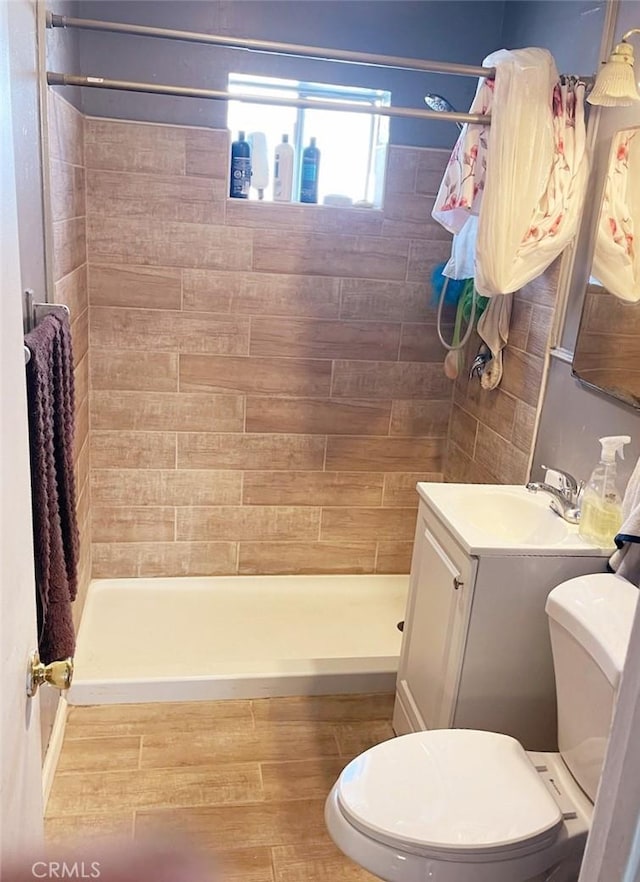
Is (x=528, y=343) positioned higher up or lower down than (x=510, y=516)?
higher up

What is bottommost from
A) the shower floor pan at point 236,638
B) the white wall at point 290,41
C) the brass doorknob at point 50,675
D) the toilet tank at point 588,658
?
the shower floor pan at point 236,638

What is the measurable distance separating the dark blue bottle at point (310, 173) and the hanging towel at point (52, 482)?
1.47 metres

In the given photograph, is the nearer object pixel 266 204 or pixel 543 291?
pixel 543 291

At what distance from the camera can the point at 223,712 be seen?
2490 mm

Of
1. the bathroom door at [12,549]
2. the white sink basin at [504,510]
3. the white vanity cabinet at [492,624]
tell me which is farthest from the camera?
the white sink basin at [504,510]

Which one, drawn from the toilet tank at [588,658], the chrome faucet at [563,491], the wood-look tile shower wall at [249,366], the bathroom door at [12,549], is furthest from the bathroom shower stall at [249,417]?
the bathroom door at [12,549]

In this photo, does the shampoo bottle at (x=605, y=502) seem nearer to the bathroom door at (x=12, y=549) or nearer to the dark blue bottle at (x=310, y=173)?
the bathroom door at (x=12, y=549)

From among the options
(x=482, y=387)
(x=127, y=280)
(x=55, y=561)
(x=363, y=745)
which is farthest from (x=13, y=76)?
(x=363, y=745)

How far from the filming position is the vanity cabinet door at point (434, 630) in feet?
6.43

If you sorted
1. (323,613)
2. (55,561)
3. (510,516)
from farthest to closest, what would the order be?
1. (323,613)
2. (510,516)
3. (55,561)

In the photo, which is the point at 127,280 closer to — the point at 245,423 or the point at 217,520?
the point at 245,423

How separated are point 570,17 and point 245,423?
183cm

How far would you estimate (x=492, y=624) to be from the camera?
76.2 inches

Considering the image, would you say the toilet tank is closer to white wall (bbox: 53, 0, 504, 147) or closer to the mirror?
the mirror
